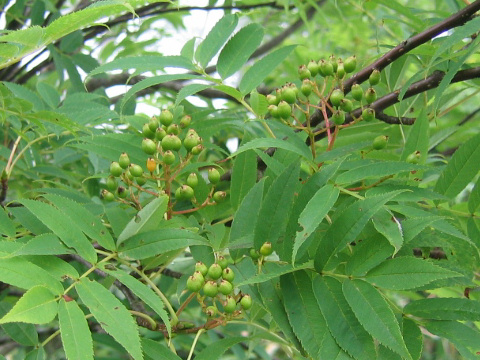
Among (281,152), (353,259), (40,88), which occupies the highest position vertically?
(40,88)

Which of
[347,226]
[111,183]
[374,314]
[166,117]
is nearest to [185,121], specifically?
[166,117]

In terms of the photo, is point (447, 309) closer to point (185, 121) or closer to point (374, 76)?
point (374, 76)

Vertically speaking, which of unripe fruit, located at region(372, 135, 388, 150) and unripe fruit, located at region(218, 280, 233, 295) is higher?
unripe fruit, located at region(372, 135, 388, 150)

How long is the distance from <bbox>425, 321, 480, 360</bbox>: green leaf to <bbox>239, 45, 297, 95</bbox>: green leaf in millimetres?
518

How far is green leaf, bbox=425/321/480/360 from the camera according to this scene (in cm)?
85

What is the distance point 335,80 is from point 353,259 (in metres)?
0.36

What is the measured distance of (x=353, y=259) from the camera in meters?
0.87

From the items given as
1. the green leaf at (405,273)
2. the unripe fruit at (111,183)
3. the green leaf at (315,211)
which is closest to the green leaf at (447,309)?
the green leaf at (405,273)

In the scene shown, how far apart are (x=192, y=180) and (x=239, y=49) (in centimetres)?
30

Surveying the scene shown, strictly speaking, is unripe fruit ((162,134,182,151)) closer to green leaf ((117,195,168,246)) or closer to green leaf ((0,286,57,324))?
green leaf ((117,195,168,246))

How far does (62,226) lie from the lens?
88 cm

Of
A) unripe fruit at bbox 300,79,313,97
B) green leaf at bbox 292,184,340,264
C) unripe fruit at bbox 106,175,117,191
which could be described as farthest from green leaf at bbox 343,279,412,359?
unripe fruit at bbox 106,175,117,191

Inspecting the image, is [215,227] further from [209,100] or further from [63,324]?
[209,100]

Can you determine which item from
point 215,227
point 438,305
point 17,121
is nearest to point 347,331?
point 438,305
